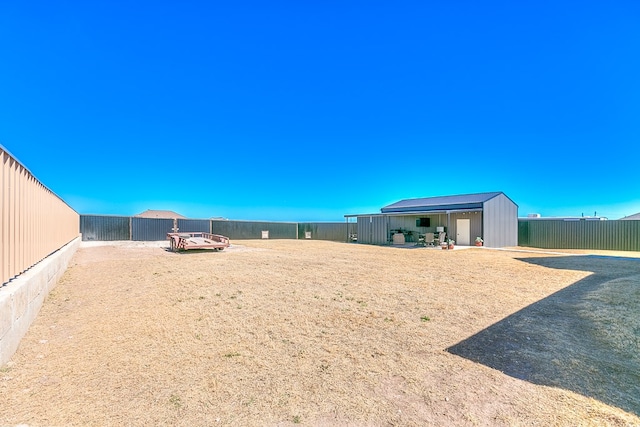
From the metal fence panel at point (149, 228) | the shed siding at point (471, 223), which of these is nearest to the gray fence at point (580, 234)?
the shed siding at point (471, 223)

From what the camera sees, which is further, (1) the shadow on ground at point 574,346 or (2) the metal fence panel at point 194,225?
(2) the metal fence panel at point 194,225

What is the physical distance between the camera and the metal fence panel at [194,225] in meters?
22.7

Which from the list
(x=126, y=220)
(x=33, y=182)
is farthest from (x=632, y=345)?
(x=126, y=220)

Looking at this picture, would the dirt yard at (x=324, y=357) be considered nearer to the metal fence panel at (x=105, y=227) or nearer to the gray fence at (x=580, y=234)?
the gray fence at (x=580, y=234)

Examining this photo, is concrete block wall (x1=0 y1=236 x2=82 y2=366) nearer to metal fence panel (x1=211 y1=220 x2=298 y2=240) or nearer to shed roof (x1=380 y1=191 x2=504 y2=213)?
shed roof (x1=380 y1=191 x2=504 y2=213)

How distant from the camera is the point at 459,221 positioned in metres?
19.7

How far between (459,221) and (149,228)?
21.4 m

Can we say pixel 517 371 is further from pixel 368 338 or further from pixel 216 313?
pixel 216 313

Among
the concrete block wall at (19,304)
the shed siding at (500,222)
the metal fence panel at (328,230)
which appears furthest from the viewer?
the metal fence panel at (328,230)

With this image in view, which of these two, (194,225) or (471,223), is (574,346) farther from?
(194,225)

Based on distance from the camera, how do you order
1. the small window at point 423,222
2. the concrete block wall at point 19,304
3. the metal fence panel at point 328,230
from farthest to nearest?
the metal fence panel at point 328,230
the small window at point 423,222
the concrete block wall at point 19,304

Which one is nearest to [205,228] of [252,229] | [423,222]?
[252,229]

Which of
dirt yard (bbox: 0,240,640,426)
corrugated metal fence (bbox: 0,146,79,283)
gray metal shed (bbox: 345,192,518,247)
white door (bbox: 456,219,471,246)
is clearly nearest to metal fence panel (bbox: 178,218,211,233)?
gray metal shed (bbox: 345,192,518,247)

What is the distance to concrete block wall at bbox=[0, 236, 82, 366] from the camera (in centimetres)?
289
